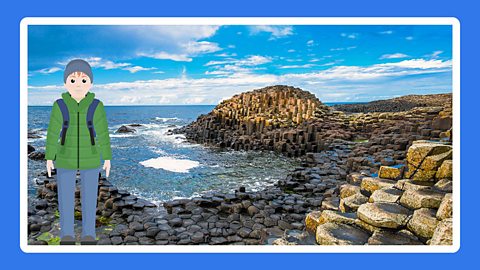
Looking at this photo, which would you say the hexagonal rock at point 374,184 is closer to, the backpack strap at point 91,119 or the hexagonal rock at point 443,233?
the hexagonal rock at point 443,233

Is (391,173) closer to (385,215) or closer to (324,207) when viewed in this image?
(324,207)

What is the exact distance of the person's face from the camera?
131 inches

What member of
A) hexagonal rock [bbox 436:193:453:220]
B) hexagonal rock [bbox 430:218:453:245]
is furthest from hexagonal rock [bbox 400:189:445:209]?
hexagonal rock [bbox 430:218:453:245]

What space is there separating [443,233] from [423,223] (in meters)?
0.19

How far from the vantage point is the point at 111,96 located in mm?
4168

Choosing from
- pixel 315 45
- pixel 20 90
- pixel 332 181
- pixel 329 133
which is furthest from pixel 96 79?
pixel 329 133

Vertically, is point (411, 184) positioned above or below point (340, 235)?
above

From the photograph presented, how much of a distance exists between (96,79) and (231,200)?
3.50 m

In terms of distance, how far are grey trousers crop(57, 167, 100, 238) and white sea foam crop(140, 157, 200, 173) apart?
3778 mm

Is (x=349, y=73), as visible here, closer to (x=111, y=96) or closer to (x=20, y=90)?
(x=111, y=96)

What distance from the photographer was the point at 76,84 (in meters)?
3.33

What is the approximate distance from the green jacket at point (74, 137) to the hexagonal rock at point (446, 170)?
361cm

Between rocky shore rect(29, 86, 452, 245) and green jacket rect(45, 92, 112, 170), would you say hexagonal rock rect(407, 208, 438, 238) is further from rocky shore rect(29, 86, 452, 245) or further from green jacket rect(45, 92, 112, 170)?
green jacket rect(45, 92, 112, 170)

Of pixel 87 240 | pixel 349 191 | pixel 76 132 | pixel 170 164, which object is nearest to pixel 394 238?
pixel 349 191
